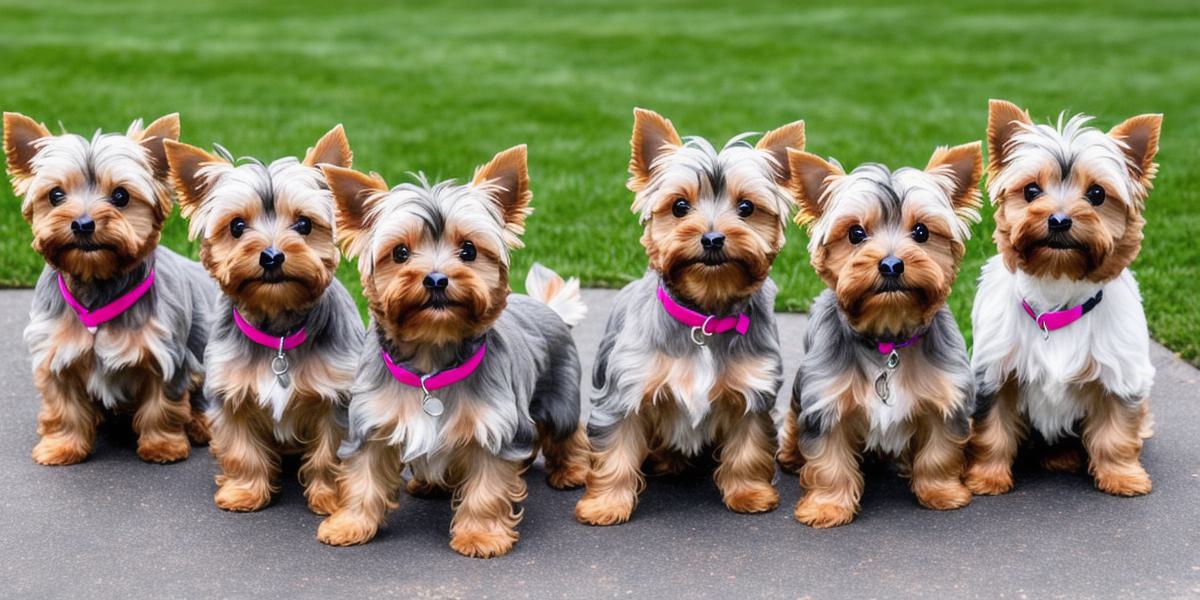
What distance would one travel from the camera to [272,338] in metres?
6.59

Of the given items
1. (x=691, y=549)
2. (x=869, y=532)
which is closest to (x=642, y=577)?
(x=691, y=549)

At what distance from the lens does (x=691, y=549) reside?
6.45 meters

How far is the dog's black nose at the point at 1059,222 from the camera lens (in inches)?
248

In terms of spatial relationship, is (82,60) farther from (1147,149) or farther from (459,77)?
(1147,149)

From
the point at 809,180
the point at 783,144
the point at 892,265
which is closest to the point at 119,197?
the point at 783,144

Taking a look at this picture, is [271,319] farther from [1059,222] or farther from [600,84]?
[600,84]

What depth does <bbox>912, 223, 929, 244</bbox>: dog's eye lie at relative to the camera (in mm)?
6242

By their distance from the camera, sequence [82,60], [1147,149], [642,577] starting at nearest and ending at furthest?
[642,577] → [1147,149] → [82,60]

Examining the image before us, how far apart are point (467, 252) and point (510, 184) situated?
448mm

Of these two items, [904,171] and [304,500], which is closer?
[904,171]

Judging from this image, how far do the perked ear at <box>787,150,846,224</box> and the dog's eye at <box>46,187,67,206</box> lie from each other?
11.9 feet

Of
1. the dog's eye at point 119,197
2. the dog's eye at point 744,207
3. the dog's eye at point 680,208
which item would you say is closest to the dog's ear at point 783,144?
the dog's eye at point 744,207

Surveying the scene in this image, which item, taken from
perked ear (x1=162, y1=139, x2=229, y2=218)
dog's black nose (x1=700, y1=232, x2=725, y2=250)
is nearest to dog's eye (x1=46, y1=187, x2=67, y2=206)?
perked ear (x1=162, y1=139, x2=229, y2=218)

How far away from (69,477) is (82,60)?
15.0 metres
